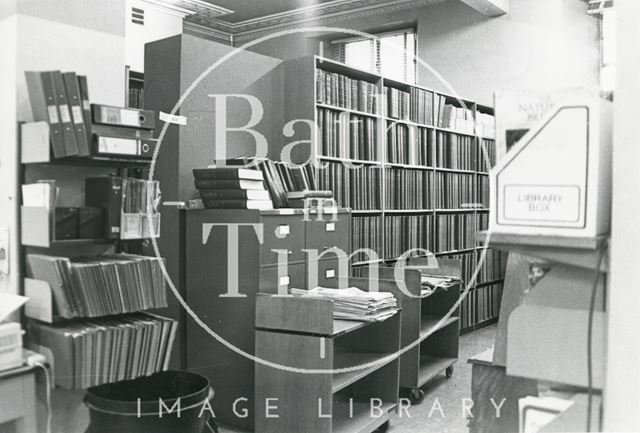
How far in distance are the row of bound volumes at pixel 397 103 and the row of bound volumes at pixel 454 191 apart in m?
0.73

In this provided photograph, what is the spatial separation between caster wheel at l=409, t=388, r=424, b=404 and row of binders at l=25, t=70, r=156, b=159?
2.20 m

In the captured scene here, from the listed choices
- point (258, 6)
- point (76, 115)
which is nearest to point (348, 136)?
point (76, 115)

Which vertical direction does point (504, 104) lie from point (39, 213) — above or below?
above

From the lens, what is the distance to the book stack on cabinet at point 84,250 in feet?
6.45

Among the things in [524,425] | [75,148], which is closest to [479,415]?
[524,425]

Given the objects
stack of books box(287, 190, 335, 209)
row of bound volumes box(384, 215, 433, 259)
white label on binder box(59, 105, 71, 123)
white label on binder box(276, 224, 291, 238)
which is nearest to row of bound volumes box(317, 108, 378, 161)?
row of bound volumes box(384, 215, 433, 259)

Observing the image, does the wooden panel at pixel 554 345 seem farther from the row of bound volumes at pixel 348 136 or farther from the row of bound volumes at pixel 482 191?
the row of bound volumes at pixel 482 191

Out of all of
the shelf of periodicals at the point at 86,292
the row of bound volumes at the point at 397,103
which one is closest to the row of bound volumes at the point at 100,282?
the shelf of periodicals at the point at 86,292

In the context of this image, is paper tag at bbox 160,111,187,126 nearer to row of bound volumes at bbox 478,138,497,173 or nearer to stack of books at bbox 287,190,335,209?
stack of books at bbox 287,190,335,209

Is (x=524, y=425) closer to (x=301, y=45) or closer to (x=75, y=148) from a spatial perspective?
(x=75, y=148)

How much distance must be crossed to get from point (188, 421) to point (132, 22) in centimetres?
490

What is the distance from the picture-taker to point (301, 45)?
6.83m

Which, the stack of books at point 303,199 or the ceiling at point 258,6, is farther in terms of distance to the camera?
the ceiling at point 258,6

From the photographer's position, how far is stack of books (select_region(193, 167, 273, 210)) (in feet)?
9.30
